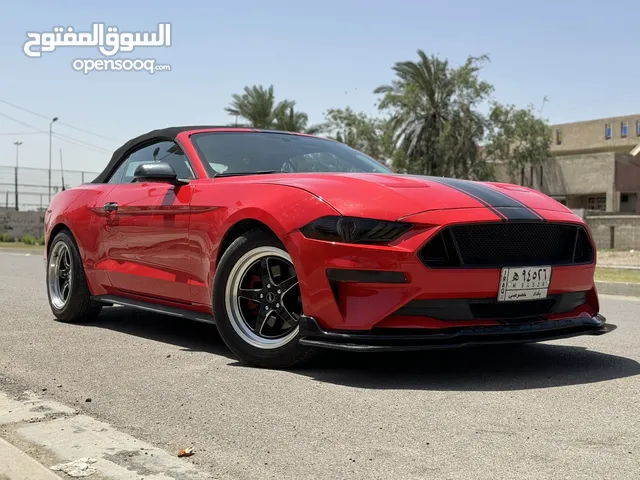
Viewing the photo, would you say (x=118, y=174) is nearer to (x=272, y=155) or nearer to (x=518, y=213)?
(x=272, y=155)

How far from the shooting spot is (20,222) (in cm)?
4788

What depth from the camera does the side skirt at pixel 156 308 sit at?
5.13 metres

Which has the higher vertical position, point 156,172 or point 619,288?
point 156,172

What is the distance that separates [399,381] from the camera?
4375 millimetres

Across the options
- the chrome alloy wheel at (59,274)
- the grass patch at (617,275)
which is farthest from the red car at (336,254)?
the grass patch at (617,275)

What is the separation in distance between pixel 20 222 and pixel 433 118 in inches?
978

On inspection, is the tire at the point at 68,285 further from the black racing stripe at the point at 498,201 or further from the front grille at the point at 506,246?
the front grille at the point at 506,246

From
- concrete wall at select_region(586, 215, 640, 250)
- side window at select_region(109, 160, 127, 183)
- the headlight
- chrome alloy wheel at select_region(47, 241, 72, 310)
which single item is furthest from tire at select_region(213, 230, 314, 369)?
concrete wall at select_region(586, 215, 640, 250)

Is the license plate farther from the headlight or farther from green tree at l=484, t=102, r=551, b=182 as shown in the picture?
green tree at l=484, t=102, r=551, b=182

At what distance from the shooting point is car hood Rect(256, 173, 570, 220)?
14.1 feet

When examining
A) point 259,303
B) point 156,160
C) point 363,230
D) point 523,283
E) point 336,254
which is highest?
point 156,160

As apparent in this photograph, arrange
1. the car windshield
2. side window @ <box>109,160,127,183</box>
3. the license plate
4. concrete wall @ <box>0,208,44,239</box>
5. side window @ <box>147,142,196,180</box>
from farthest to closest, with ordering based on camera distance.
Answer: concrete wall @ <box>0,208,44,239</box> < side window @ <box>109,160,127,183</box> < side window @ <box>147,142,196,180</box> < the car windshield < the license plate

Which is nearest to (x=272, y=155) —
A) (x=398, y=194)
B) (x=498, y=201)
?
(x=398, y=194)

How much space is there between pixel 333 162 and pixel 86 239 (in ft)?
6.93
